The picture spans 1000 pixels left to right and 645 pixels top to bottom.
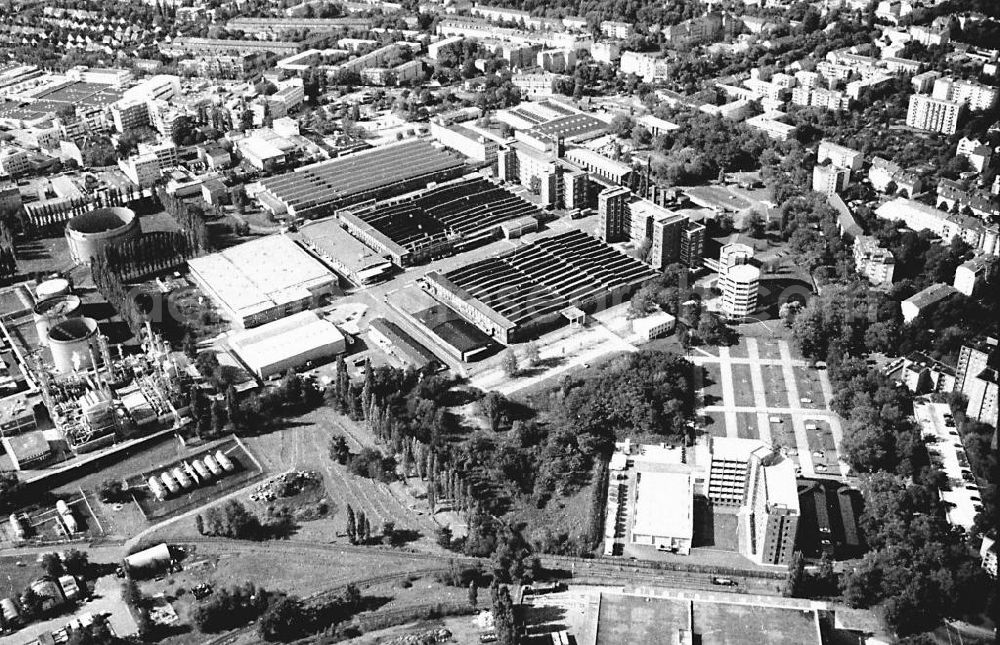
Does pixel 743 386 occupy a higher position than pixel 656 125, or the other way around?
pixel 656 125

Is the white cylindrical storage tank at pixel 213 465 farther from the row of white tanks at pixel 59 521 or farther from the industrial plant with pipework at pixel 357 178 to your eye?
the industrial plant with pipework at pixel 357 178

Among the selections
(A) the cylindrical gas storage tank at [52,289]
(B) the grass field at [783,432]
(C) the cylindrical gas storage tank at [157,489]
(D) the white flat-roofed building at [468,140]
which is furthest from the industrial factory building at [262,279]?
(B) the grass field at [783,432]

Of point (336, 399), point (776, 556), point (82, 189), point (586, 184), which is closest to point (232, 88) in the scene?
point (82, 189)

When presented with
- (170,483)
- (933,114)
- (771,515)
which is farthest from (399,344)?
(933,114)

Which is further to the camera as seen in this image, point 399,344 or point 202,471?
point 399,344

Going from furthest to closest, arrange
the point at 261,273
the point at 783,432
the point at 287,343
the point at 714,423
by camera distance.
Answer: the point at 261,273, the point at 287,343, the point at 714,423, the point at 783,432

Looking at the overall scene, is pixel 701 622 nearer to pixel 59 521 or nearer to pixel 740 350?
pixel 740 350
